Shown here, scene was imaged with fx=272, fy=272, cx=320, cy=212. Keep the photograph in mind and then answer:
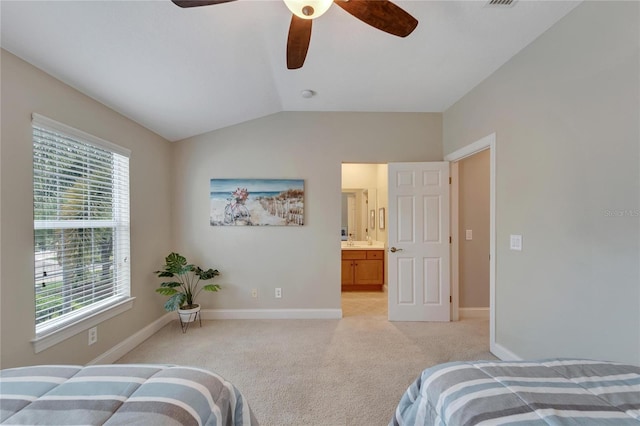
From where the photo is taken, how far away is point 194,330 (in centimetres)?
311

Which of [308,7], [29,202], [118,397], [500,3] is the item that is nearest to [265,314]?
[29,202]

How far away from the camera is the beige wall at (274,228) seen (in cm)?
346

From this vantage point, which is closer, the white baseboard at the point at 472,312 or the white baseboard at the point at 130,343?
the white baseboard at the point at 130,343

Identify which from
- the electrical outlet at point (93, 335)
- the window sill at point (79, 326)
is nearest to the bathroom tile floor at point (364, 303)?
the window sill at point (79, 326)

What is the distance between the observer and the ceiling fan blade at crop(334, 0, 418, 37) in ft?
4.31

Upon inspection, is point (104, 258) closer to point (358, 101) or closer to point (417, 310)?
point (358, 101)

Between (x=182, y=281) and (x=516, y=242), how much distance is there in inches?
142

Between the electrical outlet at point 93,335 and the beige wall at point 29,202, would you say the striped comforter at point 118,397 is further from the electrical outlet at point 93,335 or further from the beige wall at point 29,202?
the electrical outlet at point 93,335

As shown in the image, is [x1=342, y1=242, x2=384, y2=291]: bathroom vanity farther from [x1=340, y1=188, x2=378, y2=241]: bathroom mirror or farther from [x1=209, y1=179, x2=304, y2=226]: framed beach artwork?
[x1=209, y1=179, x2=304, y2=226]: framed beach artwork

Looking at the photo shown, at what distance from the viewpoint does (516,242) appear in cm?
228

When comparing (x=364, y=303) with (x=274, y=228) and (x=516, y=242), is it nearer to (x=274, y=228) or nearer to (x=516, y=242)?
(x=274, y=228)

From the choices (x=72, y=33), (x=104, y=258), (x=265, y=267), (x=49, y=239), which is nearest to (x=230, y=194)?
(x=265, y=267)

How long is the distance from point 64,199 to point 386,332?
3.19m

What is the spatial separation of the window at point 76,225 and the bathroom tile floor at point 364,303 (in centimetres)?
264
